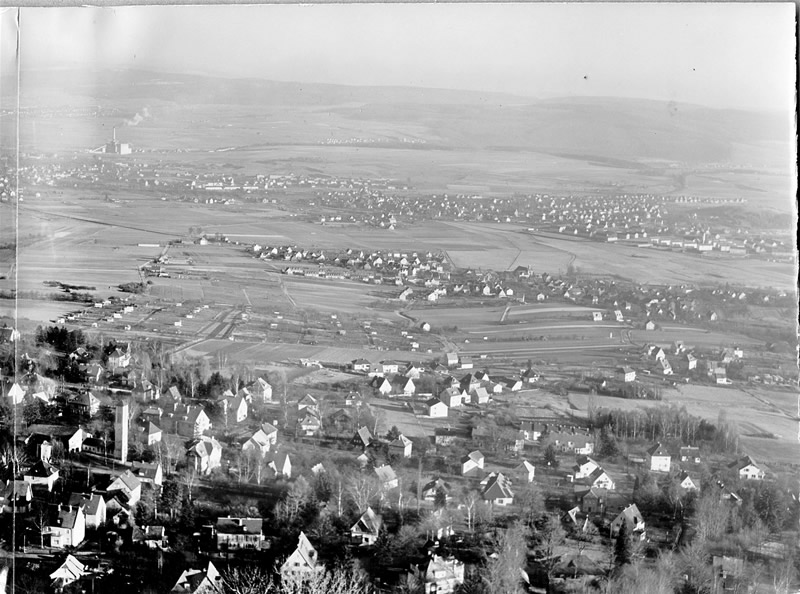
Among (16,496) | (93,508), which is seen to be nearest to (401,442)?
(93,508)

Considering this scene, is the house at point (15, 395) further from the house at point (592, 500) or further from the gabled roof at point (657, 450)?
the gabled roof at point (657, 450)

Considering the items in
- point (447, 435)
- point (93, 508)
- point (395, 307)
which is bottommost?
point (93, 508)

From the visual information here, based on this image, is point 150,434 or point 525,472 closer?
point 525,472

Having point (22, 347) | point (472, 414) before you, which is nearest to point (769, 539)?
point (472, 414)

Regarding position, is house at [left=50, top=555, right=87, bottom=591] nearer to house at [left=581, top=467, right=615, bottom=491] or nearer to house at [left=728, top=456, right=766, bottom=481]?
house at [left=581, top=467, right=615, bottom=491]


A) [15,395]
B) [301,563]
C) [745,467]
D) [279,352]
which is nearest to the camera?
[745,467]

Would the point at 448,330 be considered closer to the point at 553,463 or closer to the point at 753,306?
the point at 553,463

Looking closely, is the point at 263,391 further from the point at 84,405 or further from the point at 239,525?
the point at 84,405
